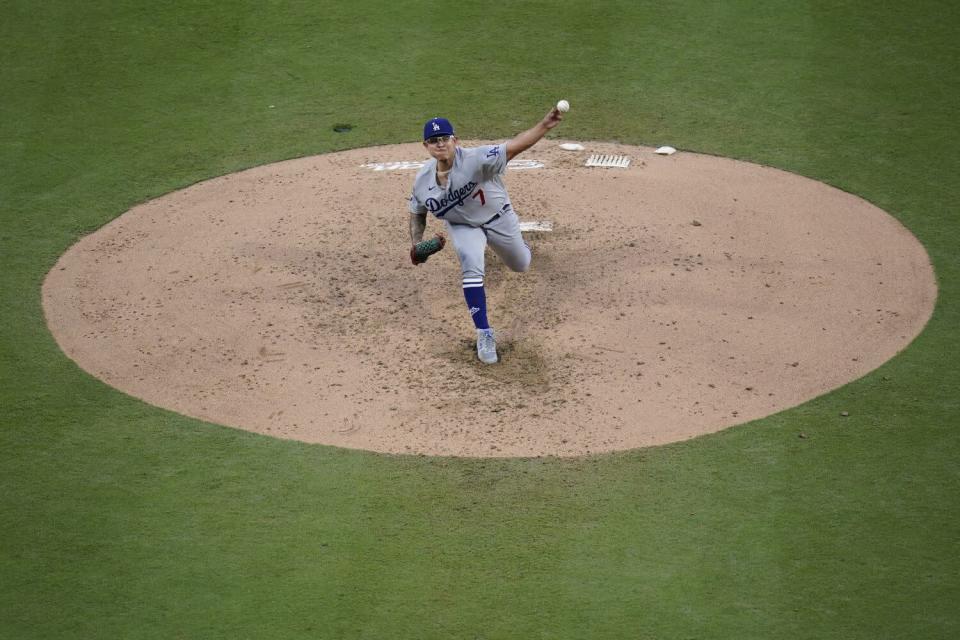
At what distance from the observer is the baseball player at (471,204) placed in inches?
351

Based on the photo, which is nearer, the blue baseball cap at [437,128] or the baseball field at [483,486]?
the baseball field at [483,486]

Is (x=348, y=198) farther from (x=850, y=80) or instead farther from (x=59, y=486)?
(x=850, y=80)

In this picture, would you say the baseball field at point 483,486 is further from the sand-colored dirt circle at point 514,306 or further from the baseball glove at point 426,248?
the baseball glove at point 426,248

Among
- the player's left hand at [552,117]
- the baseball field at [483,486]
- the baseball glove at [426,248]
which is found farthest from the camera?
the baseball glove at [426,248]

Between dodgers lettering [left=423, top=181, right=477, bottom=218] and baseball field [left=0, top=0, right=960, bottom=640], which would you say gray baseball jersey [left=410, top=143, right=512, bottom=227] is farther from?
baseball field [left=0, top=0, right=960, bottom=640]

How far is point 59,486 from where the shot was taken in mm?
7734

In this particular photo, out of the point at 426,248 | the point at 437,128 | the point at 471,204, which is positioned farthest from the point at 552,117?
the point at 426,248

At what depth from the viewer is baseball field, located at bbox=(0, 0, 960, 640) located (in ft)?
21.6

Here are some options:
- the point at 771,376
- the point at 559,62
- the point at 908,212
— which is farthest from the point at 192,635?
the point at 559,62

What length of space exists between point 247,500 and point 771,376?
3.92 metres

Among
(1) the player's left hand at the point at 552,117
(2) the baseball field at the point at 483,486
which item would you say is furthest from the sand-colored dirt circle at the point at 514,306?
(1) the player's left hand at the point at 552,117

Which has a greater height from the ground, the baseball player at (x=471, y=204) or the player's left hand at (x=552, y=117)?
the player's left hand at (x=552, y=117)

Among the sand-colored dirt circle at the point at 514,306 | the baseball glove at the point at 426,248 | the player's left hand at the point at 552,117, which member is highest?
the player's left hand at the point at 552,117

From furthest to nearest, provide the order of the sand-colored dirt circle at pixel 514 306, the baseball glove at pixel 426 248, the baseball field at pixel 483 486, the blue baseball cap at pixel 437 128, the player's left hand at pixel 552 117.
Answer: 1. the baseball glove at pixel 426 248
2. the blue baseball cap at pixel 437 128
3. the sand-colored dirt circle at pixel 514 306
4. the player's left hand at pixel 552 117
5. the baseball field at pixel 483 486
